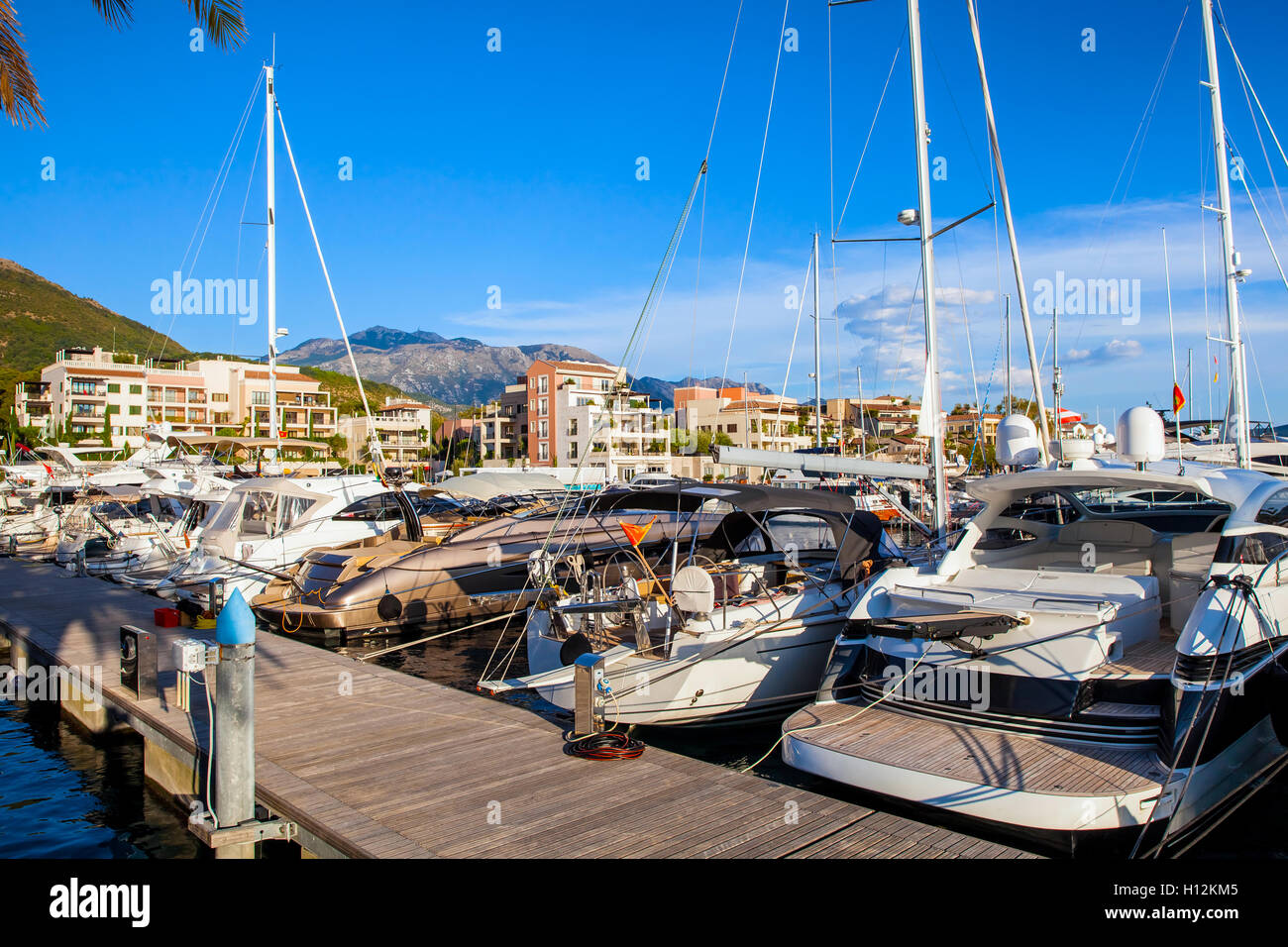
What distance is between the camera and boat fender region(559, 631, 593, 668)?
10.2 meters

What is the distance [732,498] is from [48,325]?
526ft

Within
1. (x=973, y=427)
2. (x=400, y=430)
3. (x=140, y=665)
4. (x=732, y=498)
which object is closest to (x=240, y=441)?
(x=140, y=665)

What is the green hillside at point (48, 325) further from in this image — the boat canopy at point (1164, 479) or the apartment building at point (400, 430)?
the boat canopy at point (1164, 479)

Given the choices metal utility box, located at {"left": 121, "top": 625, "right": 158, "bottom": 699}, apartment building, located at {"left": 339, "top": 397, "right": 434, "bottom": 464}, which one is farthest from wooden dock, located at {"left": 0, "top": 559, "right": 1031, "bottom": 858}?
apartment building, located at {"left": 339, "top": 397, "right": 434, "bottom": 464}

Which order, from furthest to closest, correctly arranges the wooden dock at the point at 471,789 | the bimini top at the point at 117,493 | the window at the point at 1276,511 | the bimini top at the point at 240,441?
1. the bimini top at the point at 117,493
2. the bimini top at the point at 240,441
3. the window at the point at 1276,511
4. the wooden dock at the point at 471,789

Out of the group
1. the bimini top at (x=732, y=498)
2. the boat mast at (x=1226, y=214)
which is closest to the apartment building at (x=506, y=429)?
the boat mast at (x=1226, y=214)

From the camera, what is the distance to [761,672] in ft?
32.3

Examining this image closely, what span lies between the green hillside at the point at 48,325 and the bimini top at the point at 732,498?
12933 centimetres

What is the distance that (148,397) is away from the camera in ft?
302

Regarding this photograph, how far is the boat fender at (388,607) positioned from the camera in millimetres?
16297

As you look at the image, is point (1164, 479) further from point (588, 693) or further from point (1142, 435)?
point (588, 693)

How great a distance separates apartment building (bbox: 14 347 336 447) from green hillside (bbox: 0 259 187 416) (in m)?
31.2

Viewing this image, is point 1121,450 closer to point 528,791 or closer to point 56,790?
point 528,791
